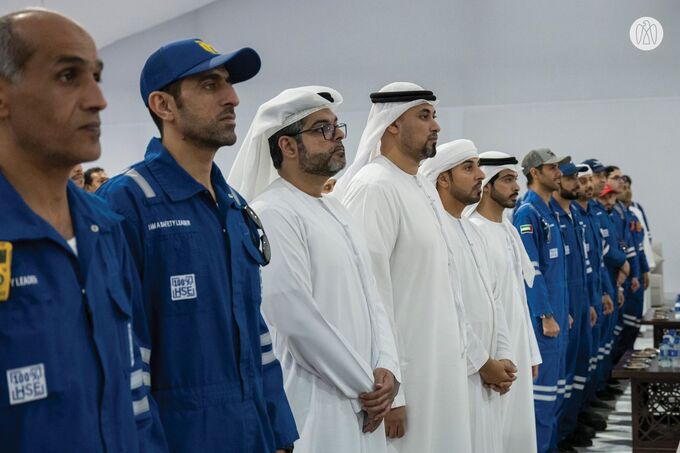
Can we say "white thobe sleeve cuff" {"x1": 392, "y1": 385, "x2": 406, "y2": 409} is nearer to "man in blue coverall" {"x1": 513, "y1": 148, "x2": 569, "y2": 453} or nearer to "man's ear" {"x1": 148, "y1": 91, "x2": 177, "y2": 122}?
"man's ear" {"x1": 148, "y1": 91, "x2": 177, "y2": 122}

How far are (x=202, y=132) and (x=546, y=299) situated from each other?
414cm

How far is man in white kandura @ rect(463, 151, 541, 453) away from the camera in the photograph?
525 centimetres

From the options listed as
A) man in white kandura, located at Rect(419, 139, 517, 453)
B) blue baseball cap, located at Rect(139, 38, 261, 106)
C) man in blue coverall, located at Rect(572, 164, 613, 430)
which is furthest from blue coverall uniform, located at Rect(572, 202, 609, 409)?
blue baseball cap, located at Rect(139, 38, 261, 106)

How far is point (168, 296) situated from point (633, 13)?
1234cm

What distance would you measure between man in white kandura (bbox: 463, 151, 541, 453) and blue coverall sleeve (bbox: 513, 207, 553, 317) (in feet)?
0.83

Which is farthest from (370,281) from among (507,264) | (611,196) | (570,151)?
(570,151)

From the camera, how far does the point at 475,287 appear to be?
4.53 m

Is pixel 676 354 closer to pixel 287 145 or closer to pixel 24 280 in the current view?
pixel 287 145

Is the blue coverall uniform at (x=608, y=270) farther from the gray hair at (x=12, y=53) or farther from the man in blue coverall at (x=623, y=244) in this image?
the gray hair at (x=12, y=53)

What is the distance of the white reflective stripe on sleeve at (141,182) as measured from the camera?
2.39 meters


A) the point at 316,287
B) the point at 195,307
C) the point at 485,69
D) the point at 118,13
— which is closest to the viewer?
the point at 195,307

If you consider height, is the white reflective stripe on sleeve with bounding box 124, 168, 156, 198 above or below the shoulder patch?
above

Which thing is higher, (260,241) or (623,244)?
(260,241)

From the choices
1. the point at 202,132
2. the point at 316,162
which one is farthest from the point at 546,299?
the point at 202,132
